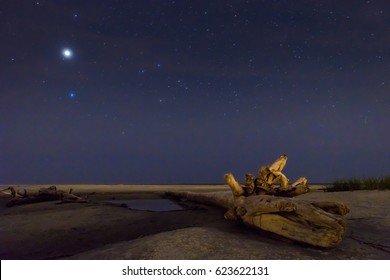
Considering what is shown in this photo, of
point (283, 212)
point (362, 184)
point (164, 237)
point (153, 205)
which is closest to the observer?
point (164, 237)

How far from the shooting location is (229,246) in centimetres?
440

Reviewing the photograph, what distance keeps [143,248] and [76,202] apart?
9.54 m

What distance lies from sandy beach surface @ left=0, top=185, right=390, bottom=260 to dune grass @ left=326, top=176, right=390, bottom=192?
255 cm

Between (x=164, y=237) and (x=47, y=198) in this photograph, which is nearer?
(x=164, y=237)

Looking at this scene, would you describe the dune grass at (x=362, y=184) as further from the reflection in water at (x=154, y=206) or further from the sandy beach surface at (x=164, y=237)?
the reflection in water at (x=154, y=206)

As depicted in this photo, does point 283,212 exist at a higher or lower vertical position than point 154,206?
higher

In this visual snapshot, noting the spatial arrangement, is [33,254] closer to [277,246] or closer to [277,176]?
[277,246]

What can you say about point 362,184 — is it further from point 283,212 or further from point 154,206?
point 283,212

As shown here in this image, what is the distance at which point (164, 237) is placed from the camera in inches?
184

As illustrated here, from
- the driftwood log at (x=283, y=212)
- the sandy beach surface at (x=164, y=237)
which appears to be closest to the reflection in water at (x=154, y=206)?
the sandy beach surface at (x=164, y=237)

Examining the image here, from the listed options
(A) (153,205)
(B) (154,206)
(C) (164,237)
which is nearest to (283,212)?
(C) (164,237)

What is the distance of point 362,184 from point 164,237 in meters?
11.5

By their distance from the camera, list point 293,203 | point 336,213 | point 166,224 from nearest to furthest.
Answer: point 293,203
point 336,213
point 166,224
